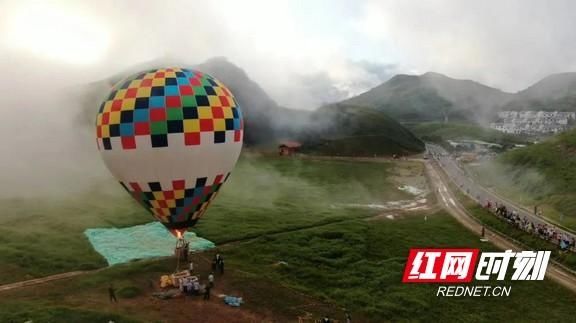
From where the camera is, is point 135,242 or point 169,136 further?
point 135,242

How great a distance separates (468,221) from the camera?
74312mm

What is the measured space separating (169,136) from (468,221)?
178 feet

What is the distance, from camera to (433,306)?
1617 inches

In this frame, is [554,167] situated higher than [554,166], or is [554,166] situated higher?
[554,166]

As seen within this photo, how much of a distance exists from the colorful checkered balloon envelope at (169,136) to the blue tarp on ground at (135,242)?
14.9 metres

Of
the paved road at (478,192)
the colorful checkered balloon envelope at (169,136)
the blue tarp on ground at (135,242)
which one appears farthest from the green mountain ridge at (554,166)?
the colorful checkered balloon envelope at (169,136)

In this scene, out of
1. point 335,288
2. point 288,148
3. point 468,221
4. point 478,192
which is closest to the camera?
point 335,288

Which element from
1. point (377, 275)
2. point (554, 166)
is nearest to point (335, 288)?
point (377, 275)

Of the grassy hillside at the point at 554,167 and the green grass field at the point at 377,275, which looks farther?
the grassy hillside at the point at 554,167

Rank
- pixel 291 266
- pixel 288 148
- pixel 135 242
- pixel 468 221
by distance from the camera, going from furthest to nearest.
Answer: pixel 288 148
pixel 468 221
pixel 135 242
pixel 291 266

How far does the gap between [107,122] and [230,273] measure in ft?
61.3

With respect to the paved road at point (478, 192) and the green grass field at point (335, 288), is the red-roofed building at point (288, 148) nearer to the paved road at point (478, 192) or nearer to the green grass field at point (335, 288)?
the paved road at point (478, 192)

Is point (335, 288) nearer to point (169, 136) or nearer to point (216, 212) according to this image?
point (169, 136)

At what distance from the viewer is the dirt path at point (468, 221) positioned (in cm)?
4759
